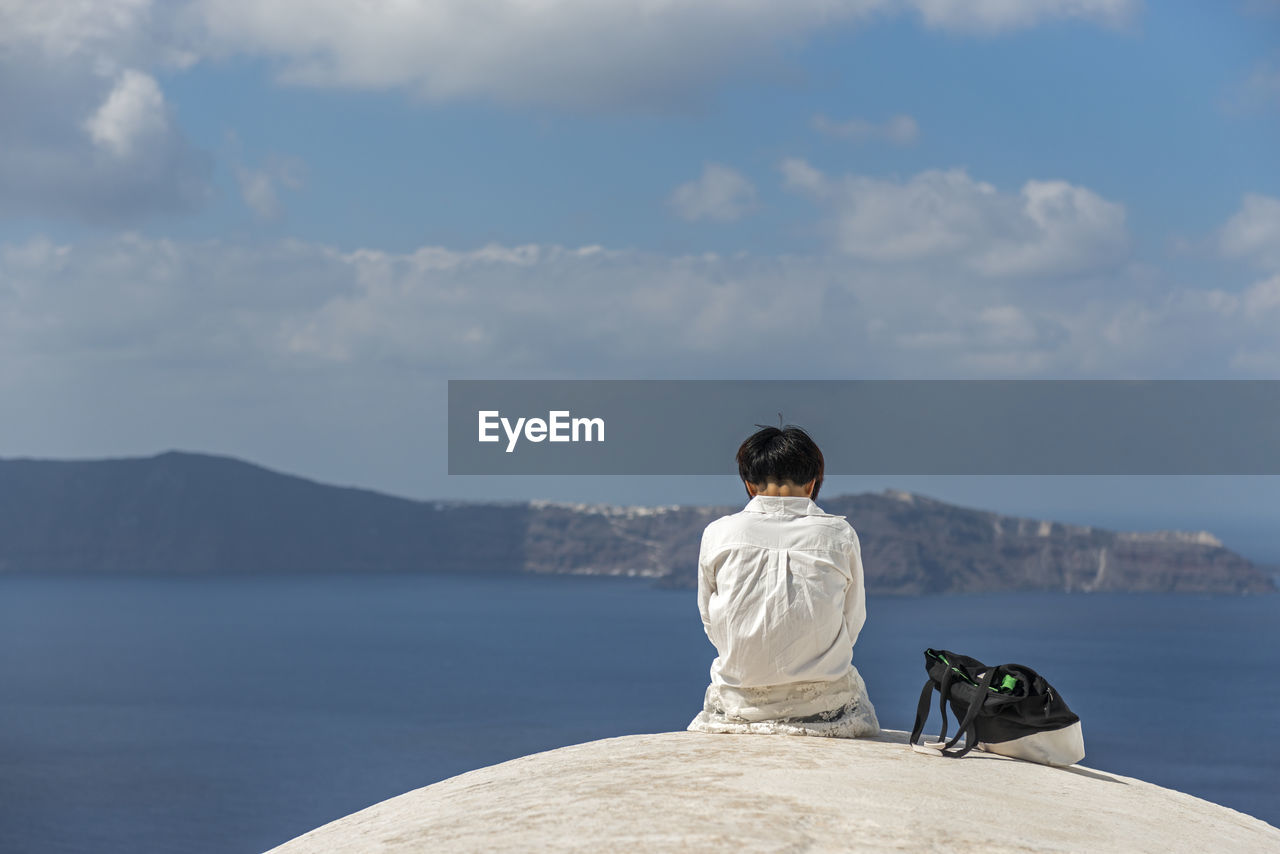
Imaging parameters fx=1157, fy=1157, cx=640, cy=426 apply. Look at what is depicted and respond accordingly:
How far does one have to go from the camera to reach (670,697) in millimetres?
101750

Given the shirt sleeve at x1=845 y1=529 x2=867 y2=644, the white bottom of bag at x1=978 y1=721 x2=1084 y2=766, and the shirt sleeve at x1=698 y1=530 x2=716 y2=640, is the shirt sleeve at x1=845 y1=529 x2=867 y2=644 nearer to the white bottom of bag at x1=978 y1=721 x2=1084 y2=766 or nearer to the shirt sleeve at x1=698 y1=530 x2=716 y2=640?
the shirt sleeve at x1=698 y1=530 x2=716 y2=640

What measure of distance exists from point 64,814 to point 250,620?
2899 inches

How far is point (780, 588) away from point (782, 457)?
62 centimetres

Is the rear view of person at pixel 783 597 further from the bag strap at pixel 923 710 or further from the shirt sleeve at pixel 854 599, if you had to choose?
the bag strap at pixel 923 710

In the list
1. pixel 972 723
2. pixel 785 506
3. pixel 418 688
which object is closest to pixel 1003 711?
pixel 972 723

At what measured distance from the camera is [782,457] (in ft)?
18.0

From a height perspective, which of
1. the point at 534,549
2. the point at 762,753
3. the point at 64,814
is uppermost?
the point at 762,753

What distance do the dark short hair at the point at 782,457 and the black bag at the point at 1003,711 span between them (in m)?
1.00

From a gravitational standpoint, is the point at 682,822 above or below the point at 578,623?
above

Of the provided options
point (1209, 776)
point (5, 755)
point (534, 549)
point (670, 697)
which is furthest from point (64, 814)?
point (534, 549)

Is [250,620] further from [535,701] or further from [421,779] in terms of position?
[421,779]

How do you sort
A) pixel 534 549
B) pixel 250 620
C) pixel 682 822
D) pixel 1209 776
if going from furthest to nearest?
pixel 534 549
pixel 250 620
pixel 1209 776
pixel 682 822

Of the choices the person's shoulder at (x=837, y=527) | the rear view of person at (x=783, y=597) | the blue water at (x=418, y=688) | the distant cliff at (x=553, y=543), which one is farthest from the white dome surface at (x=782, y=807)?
the distant cliff at (x=553, y=543)

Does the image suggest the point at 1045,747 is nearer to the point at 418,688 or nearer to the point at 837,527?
the point at 837,527
